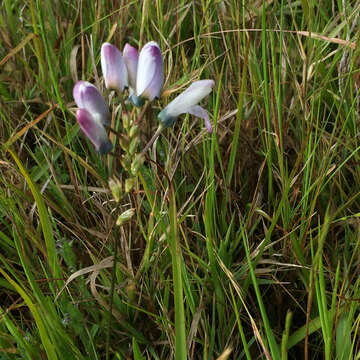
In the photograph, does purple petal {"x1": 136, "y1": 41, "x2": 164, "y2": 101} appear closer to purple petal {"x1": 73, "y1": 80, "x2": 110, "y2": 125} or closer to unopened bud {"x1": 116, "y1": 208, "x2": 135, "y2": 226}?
purple petal {"x1": 73, "y1": 80, "x2": 110, "y2": 125}

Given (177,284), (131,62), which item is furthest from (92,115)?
(177,284)

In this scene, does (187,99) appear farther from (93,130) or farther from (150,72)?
(93,130)

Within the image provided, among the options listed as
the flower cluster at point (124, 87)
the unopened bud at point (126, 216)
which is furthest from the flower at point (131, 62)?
the unopened bud at point (126, 216)

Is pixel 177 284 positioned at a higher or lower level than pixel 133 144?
lower

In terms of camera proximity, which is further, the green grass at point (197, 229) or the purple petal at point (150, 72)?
the green grass at point (197, 229)

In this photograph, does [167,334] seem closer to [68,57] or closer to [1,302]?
[1,302]

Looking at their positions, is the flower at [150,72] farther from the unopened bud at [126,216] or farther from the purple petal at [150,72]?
the unopened bud at [126,216]

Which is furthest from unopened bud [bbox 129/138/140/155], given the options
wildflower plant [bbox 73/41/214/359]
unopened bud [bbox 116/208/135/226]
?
unopened bud [bbox 116/208/135/226]

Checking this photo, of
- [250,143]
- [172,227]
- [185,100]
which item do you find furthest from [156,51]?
[250,143]

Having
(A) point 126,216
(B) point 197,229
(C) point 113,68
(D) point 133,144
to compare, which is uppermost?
(C) point 113,68
